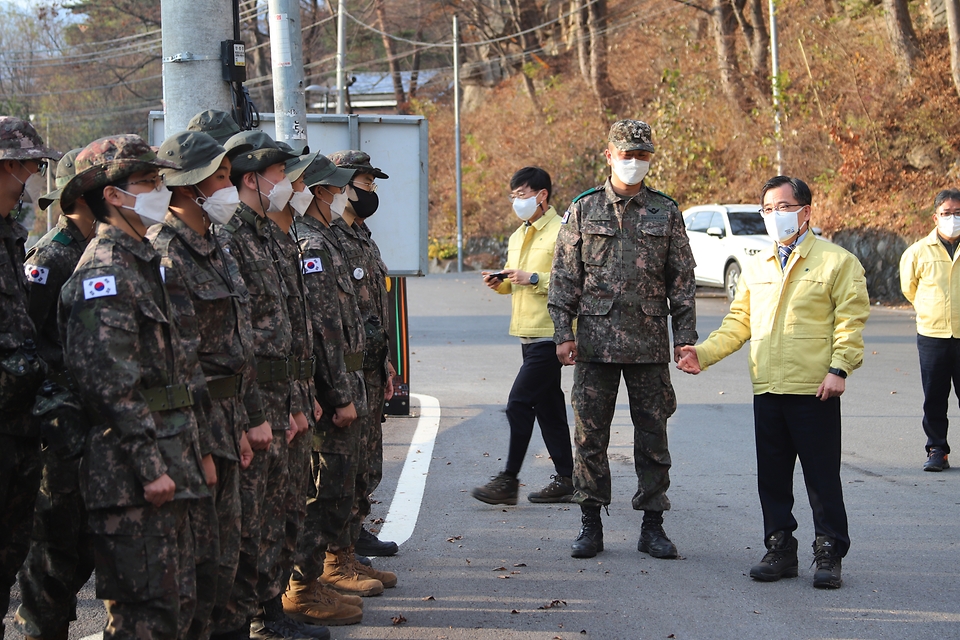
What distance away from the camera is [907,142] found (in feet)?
77.9

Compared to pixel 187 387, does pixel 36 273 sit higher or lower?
higher

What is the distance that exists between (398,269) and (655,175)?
24.7 metres

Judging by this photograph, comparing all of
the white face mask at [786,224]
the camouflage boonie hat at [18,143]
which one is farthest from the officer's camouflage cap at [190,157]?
the white face mask at [786,224]

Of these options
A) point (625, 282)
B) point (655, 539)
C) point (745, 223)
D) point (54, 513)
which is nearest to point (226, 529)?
point (54, 513)

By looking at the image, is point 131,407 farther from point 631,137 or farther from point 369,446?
point 631,137

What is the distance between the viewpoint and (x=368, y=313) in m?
5.62

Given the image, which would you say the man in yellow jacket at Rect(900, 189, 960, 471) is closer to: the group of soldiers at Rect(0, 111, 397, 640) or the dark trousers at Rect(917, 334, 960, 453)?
the dark trousers at Rect(917, 334, 960, 453)

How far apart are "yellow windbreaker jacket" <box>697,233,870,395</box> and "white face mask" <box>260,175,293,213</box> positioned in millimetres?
2640

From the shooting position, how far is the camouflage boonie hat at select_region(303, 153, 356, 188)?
524 centimetres

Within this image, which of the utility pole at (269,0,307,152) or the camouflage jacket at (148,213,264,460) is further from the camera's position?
the utility pole at (269,0,307,152)

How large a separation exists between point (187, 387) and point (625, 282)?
308 centimetres

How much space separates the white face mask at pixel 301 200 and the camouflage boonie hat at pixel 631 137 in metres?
1.93

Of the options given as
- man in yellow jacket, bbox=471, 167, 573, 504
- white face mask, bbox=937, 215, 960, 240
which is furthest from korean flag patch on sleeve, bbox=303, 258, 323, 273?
white face mask, bbox=937, 215, 960, 240

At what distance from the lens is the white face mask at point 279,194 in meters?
4.64
